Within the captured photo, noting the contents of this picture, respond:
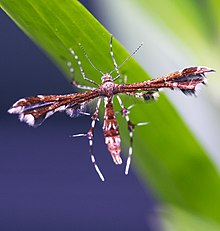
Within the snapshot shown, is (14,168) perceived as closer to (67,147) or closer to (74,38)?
(67,147)

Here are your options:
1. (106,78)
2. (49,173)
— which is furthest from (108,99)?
(49,173)

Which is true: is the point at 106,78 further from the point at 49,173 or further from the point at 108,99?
the point at 49,173

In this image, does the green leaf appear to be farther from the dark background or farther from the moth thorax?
the dark background

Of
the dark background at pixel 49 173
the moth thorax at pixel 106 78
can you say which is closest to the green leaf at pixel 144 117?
the moth thorax at pixel 106 78

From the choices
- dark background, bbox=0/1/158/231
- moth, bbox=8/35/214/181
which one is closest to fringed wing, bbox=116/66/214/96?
moth, bbox=8/35/214/181

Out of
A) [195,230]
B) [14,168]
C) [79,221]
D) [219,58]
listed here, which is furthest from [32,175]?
[195,230]

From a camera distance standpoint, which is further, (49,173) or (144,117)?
(49,173)

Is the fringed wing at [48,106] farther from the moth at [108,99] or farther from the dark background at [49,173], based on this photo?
the dark background at [49,173]

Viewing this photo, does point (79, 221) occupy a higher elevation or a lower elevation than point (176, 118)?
higher
